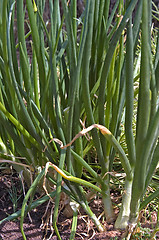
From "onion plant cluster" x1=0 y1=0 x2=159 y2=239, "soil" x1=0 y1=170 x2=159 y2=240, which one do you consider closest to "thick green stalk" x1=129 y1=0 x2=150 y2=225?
"onion plant cluster" x1=0 y1=0 x2=159 y2=239

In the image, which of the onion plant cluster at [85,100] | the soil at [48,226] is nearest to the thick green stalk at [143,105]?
the onion plant cluster at [85,100]

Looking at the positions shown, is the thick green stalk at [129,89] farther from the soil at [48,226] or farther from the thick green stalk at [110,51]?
the soil at [48,226]

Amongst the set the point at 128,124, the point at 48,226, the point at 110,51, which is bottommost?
the point at 48,226

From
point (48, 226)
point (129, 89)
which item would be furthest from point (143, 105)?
point (48, 226)

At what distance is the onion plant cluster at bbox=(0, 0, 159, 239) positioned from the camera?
1.66 feet

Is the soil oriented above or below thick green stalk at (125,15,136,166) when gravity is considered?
below

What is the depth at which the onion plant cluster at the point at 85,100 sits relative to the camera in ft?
1.66

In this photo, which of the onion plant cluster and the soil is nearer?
the onion plant cluster

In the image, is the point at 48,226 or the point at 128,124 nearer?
the point at 128,124

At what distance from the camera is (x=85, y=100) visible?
1.85ft

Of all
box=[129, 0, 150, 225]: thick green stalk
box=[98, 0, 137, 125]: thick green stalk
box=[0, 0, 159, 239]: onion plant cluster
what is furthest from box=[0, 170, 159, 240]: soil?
box=[98, 0, 137, 125]: thick green stalk

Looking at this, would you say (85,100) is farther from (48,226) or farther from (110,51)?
(48,226)

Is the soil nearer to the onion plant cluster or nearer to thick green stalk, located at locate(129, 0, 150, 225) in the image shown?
the onion plant cluster

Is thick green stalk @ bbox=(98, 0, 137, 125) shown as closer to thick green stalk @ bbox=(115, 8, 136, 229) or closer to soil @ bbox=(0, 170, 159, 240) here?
thick green stalk @ bbox=(115, 8, 136, 229)
